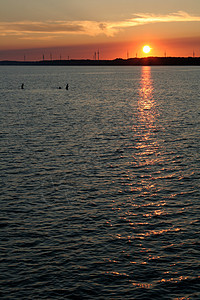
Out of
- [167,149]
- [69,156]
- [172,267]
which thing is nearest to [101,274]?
[172,267]

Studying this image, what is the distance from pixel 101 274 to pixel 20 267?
4.23 meters

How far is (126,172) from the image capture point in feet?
124

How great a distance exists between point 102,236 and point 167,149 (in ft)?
84.1

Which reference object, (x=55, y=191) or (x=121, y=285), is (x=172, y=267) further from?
(x=55, y=191)

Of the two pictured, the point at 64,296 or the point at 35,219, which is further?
the point at 35,219

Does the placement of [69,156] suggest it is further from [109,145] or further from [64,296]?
[64,296]

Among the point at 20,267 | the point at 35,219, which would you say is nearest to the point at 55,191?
the point at 35,219

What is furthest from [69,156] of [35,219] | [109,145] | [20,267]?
[20,267]

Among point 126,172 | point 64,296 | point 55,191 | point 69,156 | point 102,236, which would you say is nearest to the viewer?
point 64,296

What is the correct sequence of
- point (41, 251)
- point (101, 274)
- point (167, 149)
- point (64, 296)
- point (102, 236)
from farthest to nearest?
point (167, 149) → point (102, 236) → point (41, 251) → point (101, 274) → point (64, 296)

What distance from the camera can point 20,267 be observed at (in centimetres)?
2048

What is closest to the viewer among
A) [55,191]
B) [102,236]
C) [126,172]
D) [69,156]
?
[102,236]

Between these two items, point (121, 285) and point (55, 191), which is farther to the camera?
point (55, 191)

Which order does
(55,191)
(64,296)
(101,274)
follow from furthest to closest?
(55,191), (101,274), (64,296)
